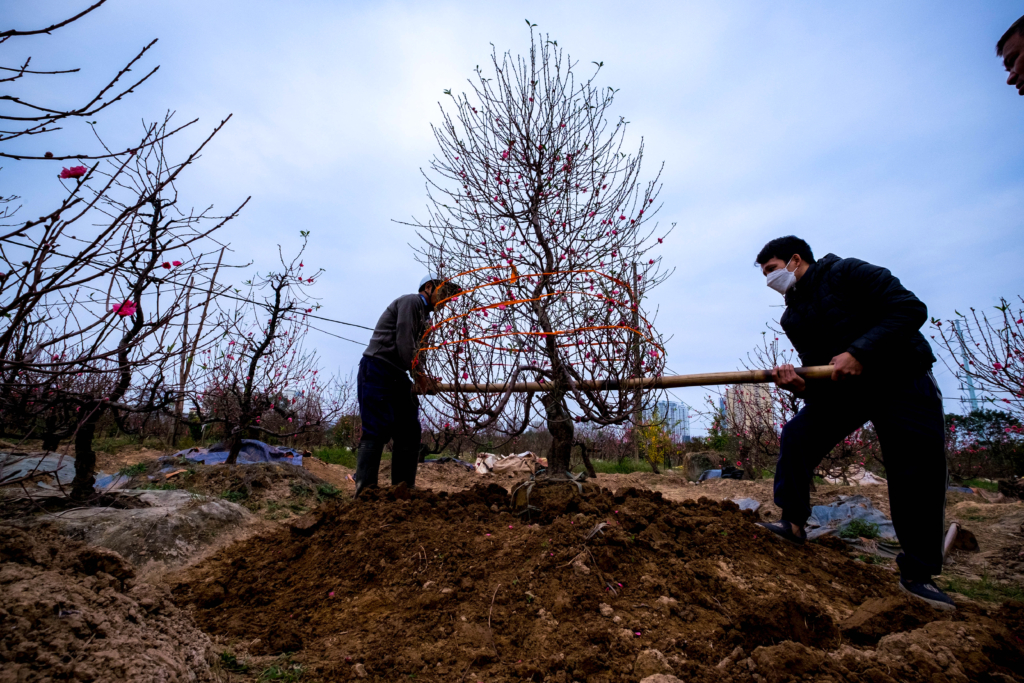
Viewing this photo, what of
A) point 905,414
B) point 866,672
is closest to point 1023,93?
point 905,414

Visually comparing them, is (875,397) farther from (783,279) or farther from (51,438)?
(51,438)

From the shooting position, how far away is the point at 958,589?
2912 millimetres

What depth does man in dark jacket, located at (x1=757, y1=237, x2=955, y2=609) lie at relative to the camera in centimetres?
239

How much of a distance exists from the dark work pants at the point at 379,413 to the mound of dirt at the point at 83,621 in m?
2.03

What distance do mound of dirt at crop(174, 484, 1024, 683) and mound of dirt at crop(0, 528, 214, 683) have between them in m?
0.42

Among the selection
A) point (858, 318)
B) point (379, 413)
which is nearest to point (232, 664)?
point (379, 413)

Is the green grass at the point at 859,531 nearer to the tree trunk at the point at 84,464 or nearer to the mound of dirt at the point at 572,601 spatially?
the mound of dirt at the point at 572,601

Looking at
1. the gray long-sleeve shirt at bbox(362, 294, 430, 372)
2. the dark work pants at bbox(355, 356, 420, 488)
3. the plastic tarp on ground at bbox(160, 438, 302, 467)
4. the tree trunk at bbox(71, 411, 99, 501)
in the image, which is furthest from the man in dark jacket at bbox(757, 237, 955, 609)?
the plastic tarp on ground at bbox(160, 438, 302, 467)

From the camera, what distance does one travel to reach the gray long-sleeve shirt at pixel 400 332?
3662 mm

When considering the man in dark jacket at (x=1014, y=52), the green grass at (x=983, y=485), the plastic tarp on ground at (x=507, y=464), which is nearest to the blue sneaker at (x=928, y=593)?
the man in dark jacket at (x=1014, y=52)

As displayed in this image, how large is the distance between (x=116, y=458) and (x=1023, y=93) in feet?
33.0

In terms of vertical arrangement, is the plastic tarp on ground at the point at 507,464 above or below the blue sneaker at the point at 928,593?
below

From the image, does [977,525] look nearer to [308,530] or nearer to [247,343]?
[308,530]

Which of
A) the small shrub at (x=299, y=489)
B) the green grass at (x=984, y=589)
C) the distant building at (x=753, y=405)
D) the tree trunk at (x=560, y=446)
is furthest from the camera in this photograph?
the distant building at (x=753, y=405)
